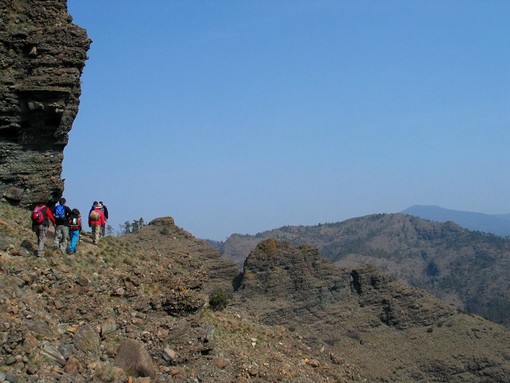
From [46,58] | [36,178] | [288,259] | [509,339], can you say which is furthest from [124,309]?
[509,339]

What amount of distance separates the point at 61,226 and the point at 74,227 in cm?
39

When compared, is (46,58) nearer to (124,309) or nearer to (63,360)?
(124,309)

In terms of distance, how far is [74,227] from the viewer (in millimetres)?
18406

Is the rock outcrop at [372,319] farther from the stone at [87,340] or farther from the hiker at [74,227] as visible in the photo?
the stone at [87,340]

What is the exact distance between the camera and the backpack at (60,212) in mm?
18062

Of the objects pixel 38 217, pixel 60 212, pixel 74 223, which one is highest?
pixel 60 212

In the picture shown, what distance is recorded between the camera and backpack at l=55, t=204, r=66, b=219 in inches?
711

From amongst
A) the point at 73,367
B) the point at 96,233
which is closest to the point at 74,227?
the point at 96,233

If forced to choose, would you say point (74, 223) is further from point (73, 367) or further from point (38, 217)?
point (73, 367)

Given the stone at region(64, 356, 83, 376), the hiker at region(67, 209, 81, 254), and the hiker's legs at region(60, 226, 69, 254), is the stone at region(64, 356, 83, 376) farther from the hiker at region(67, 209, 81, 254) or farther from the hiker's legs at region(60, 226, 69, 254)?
the hiker at region(67, 209, 81, 254)

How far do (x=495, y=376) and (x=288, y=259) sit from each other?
88.6ft

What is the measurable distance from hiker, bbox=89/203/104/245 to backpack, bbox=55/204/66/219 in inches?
92.5

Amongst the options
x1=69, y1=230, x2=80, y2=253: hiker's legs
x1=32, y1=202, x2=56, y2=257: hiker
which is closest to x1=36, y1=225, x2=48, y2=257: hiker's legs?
x1=32, y1=202, x2=56, y2=257: hiker

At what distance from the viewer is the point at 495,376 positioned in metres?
69.4
